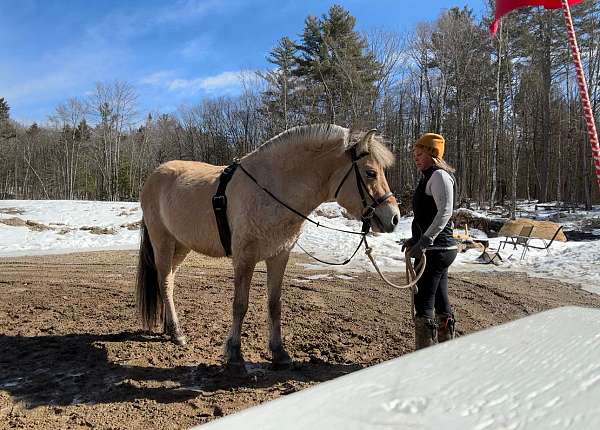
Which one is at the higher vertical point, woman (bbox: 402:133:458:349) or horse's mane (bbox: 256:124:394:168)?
horse's mane (bbox: 256:124:394:168)

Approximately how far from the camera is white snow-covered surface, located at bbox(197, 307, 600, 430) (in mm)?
654

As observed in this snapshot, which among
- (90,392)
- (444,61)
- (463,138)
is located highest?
(444,61)

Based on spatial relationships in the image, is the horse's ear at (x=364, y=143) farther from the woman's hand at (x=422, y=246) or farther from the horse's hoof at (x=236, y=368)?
the horse's hoof at (x=236, y=368)

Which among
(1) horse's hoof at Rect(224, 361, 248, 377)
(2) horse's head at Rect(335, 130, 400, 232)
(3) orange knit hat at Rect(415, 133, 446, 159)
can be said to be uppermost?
(3) orange knit hat at Rect(415, 133, 446, 159)

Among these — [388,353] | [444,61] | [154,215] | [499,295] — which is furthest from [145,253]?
[444,61]

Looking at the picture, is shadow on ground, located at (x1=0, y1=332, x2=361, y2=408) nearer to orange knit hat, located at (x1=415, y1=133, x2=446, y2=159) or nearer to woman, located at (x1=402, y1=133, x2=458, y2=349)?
woman, located at (x1=402, y1=133, x2=458, y2=349)

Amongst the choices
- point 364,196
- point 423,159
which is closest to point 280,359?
point 364,196

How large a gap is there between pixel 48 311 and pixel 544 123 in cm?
3015

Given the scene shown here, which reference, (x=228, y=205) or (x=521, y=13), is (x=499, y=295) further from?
(x=521, y=13)

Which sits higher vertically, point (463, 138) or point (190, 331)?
point (463, 138)

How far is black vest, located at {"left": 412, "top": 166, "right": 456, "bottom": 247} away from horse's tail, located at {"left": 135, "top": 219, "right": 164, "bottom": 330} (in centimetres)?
300

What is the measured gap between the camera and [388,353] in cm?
402

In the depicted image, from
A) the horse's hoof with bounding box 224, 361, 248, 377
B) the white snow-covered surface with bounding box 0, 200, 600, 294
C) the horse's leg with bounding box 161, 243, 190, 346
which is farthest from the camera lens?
the white snow-covered surface with bounding box 0, 200, 600, 294

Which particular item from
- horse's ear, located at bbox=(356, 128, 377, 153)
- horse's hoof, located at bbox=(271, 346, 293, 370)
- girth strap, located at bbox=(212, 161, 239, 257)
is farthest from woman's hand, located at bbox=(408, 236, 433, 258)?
girth strap, located at bbox=(212, 161, 239, 257)
